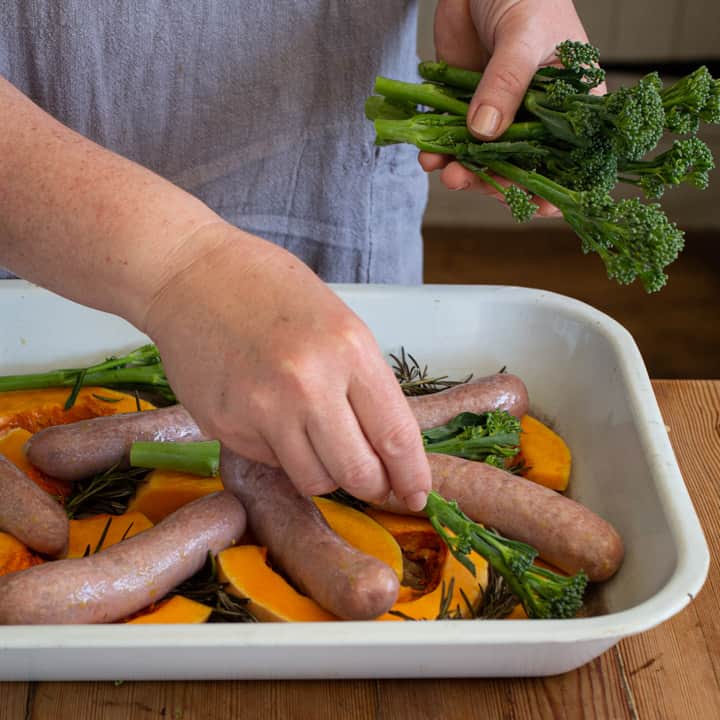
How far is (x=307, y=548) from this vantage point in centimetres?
127

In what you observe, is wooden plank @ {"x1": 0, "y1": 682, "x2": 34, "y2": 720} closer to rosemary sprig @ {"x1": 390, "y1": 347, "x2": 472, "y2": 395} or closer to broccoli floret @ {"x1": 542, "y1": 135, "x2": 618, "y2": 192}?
rosemary sprig @ {"x1": 390, "y1": 347, "x2": 472, "y2": 395}

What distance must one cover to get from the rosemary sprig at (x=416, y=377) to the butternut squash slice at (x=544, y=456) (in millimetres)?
173

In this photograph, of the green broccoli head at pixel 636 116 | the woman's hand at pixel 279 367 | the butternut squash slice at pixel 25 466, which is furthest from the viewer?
the butternut squash slice at pixel 25 466

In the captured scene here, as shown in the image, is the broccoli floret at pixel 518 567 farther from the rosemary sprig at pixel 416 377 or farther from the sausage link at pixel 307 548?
the rosemary sprig at pixel 416 377

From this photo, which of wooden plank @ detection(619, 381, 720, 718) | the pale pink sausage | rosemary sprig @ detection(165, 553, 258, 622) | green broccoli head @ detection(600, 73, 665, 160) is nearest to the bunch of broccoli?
green broccoli head @ detection(600, 73, 665, 160)

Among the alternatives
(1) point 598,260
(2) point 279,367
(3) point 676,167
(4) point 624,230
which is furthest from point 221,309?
(1) point 598,260

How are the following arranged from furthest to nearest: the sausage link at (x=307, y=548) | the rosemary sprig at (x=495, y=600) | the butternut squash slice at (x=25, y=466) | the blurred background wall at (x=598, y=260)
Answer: the blurred background wall at (x=598, y=260) → the butternut squash slice at (x=25, y=466) → the rosemary sprig at (x=495, y=600) → the sausage link at (x=307, y=548)

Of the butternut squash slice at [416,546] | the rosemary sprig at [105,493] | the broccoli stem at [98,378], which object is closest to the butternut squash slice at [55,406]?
the broccoli stem at [98,378]

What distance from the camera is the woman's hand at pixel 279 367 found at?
1.09 metres

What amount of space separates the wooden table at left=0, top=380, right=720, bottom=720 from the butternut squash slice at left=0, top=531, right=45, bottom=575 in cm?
15

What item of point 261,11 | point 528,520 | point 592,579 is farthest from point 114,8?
point 592,579

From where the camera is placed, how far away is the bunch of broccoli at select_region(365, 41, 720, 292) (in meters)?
1.44

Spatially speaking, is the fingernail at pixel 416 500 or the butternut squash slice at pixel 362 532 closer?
the fingernail at pixel 416 500

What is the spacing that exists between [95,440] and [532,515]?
65 centimetres
